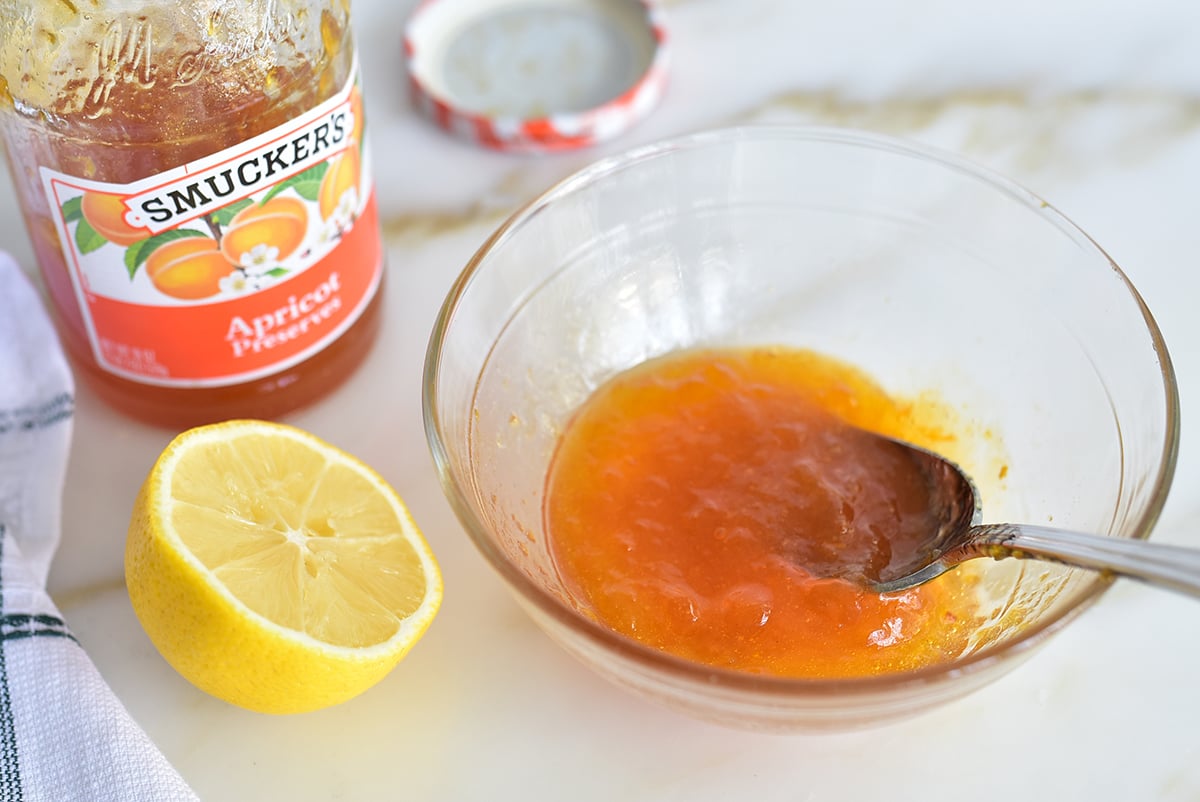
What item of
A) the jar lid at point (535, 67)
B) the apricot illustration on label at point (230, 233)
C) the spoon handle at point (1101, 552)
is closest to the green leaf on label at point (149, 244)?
the apricot illustration on label at point (230, 233)

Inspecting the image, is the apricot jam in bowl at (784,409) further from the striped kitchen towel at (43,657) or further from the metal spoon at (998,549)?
the striped kitchen towel at (43,657)

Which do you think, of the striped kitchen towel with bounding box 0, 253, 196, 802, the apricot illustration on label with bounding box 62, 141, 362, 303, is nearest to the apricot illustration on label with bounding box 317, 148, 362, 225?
the apricot illustration on label with bounding box 62, 141, 362, 303

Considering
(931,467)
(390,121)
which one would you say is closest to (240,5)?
(390,121)

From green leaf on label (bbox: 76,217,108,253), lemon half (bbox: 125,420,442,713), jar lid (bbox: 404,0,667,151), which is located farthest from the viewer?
jar lid (bbox: 404,0,667,151)

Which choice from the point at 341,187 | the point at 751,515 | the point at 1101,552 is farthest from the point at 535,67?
the point at 1101,552

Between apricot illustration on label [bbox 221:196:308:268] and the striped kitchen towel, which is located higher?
apricot illustration on label [bbox 221:196:308:268]

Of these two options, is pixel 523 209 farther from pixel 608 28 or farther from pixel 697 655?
pixel 608 28

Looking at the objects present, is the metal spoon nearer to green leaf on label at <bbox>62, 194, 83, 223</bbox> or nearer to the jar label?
the jar label

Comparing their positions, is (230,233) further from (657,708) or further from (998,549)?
(998,549)
